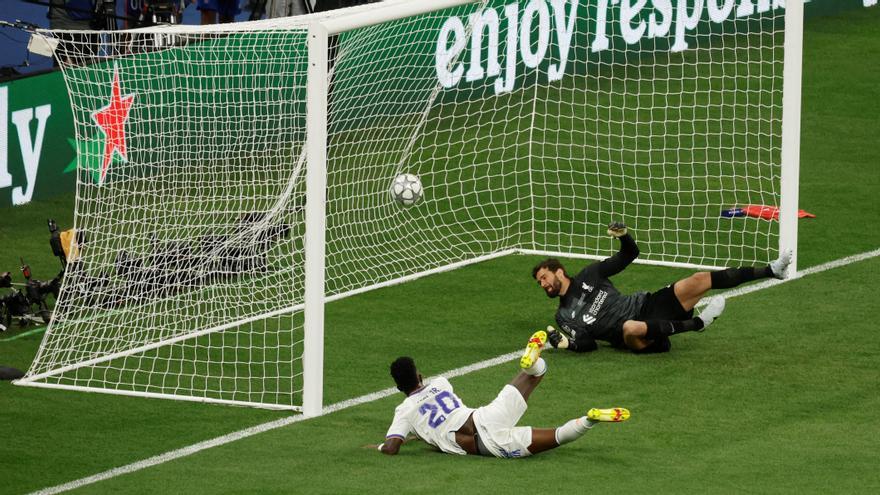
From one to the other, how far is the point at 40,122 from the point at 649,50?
7001mm

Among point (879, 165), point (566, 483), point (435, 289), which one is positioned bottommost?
point (566, 483)

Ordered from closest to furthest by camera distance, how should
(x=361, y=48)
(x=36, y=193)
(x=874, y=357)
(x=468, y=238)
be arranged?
(x=874, y=357) → (x=361, y=48) → (x=468, y=238) → (x=36, y=193)

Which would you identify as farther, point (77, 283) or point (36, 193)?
point (36, 193)

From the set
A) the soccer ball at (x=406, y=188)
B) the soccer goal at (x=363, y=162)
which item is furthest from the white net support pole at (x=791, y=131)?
the soccer ball at (x=406, y=188)

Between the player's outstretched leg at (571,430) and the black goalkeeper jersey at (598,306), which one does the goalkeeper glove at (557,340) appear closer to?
the black goalkeeper jersey at (598,306)

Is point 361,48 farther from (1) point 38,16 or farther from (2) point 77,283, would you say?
(1) point 38,16

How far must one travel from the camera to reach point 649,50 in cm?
2055

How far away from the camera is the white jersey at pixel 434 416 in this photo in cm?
1159

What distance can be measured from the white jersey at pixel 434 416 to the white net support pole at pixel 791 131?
5311 millimetres

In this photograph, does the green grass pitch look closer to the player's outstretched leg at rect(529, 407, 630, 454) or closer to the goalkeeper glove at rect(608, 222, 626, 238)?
the player's outstretched leg at rect(529, 407, 630, 454)

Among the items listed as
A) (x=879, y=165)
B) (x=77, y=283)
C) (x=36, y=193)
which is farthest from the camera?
(x=879, y=165)

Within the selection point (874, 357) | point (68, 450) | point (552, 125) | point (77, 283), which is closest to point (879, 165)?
point (552, 125)

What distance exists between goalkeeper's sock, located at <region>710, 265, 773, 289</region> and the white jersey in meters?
3.09

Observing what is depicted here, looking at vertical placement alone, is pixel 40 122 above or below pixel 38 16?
below
